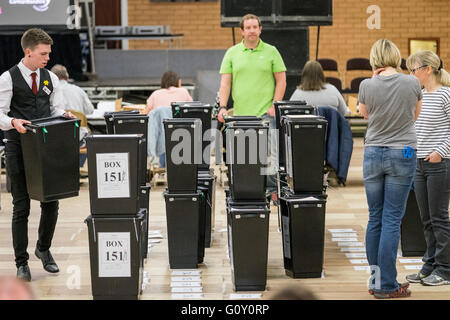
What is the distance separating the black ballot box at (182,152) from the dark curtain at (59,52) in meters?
6.50

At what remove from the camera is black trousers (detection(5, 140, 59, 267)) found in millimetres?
4254

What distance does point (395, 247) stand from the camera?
3.88m

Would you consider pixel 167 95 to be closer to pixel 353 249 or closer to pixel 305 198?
pixel 353 249

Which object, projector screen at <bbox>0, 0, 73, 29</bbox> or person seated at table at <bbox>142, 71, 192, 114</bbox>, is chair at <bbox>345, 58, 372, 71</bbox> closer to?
projector screen at <bbox>0, 0, 73, 29</bbox>

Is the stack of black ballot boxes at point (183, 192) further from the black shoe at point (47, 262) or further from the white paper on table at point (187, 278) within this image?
the black shoe at point (47, 262)

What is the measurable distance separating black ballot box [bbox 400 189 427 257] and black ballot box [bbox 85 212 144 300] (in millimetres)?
1860

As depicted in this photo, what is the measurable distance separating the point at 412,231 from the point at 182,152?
165cm

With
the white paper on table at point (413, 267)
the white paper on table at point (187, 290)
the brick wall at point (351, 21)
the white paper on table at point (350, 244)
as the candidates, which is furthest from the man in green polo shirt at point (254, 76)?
the brick wall at point (351, 21)

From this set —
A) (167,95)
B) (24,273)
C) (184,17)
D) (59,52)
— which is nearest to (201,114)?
(24,273)

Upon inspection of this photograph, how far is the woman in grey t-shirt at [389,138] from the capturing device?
147 inches

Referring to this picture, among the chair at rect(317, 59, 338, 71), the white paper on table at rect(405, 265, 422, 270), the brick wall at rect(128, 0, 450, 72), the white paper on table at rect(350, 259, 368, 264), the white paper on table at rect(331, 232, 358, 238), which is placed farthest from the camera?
the brick wall at rect(128, 0, 450, 72)

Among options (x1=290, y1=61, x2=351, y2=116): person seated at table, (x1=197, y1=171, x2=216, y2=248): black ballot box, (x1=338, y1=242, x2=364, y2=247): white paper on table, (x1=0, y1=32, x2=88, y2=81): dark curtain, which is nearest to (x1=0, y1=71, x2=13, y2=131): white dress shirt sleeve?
(x1=197, y1=171, x2=216, y2=248): black ballot box

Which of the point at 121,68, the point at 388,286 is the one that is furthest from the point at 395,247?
the point at 121,68

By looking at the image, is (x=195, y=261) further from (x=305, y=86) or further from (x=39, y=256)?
(x=305, y=86)
